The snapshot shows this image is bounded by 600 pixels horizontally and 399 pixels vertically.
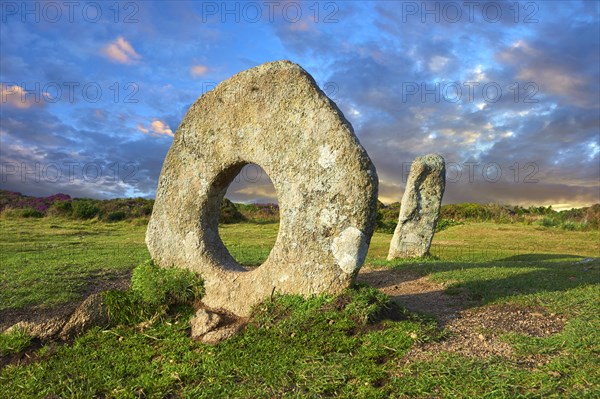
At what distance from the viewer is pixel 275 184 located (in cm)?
817

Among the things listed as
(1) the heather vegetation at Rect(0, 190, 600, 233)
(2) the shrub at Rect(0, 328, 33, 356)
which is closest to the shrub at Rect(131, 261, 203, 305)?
(2) the shrub at Rect(0, 328, 33, 356)

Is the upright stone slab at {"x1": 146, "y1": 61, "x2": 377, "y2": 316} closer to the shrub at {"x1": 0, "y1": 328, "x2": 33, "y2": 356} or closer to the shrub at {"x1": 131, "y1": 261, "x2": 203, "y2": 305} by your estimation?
the shrub at {"x1": 131, "y1": 261, "x2": 203, "y2": 305}

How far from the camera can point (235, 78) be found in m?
8.88

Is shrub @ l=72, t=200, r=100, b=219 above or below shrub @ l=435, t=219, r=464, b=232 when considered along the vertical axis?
above

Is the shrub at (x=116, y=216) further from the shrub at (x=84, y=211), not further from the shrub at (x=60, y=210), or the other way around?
the shrub at (x=60, y=210)


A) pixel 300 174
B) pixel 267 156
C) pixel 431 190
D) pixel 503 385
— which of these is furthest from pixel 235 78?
pixel 431 190

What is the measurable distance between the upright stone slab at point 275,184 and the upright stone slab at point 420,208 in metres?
9.39

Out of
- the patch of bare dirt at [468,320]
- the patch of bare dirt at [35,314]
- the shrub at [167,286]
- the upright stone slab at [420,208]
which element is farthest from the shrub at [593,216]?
the patch of bare dirt at [35,314]

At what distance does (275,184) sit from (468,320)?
13.4ft

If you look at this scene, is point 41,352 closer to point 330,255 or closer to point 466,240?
point 330,255

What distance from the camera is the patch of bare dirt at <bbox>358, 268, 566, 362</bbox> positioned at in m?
6.80

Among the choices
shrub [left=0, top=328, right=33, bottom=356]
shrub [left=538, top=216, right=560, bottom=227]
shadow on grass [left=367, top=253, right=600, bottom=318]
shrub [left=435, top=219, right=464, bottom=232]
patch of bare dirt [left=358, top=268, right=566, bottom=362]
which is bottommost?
shrub [left=0, top=328, right=33, bottom=356]

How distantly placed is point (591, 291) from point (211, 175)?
8.51 meters

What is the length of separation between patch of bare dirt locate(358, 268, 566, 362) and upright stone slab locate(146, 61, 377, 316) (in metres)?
1.80
